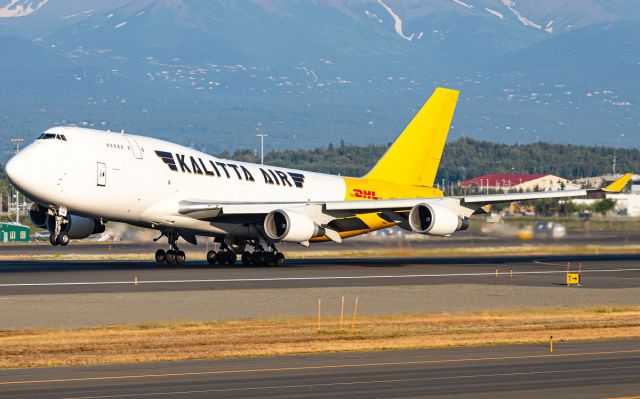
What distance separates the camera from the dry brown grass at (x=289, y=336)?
26.9 metres

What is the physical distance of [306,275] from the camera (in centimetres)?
4947

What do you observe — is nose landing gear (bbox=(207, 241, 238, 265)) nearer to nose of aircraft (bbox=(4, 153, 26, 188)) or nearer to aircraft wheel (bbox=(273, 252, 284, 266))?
aircraft wheel (bbox=(273, 252, 284, 266))

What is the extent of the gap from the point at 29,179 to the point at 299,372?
25.4 m

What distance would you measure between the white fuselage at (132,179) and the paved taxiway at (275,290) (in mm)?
2397

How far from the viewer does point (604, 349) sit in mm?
27641

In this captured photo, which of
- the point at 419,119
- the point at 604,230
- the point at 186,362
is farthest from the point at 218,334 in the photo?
the point at 604,230

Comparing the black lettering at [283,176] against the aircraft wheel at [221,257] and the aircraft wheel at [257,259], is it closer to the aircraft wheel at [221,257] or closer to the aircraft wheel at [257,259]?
the aircraft wheel at [257,259]

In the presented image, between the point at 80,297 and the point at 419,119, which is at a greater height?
the point at 419,119

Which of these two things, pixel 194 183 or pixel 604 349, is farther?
pixel 194 183

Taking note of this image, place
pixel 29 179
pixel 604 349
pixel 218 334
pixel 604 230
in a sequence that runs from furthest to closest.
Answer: pixel 604 230 → pixel 29 179 → pixel 218 334 → pixel 604 349

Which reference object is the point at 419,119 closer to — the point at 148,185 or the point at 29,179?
the point at 148,185

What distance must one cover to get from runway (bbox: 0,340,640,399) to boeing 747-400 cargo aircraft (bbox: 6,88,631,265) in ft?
75.5

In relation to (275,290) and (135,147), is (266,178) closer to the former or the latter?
(135,147)

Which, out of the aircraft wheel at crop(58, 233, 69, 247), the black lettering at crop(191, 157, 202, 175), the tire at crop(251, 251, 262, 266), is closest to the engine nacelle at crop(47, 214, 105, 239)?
the black lettering at crop(191, 157, 202, 175)
